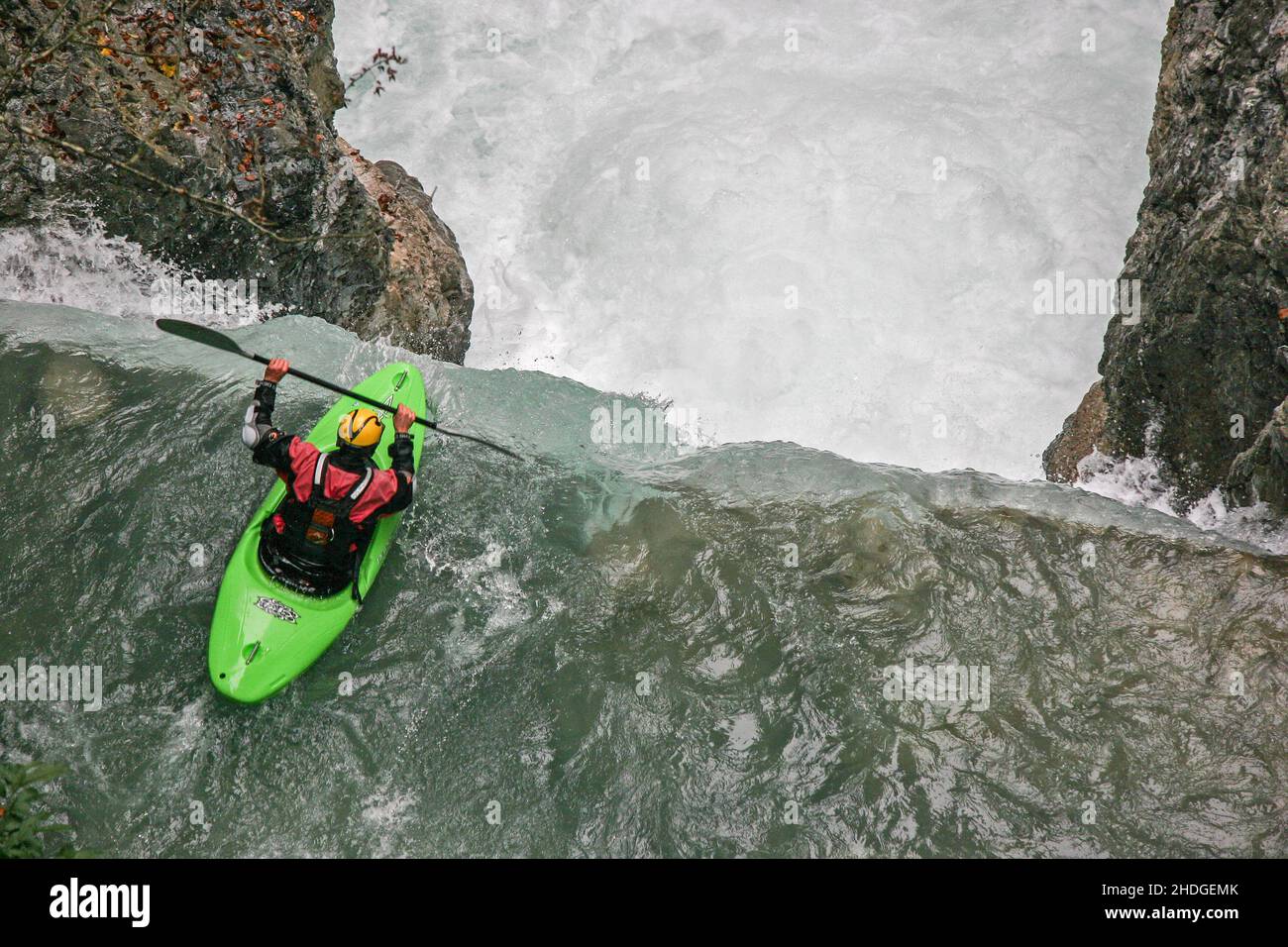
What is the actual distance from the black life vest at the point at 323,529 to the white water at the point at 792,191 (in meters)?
7.42

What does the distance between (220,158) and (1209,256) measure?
7814 mm

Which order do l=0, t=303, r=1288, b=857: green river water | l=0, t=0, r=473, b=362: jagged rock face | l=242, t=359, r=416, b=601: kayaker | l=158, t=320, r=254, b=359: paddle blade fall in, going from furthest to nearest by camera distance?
l=0, t=0, r=473, b=362: jagged rock face → l=158, t=320, r=254, b=359: paddle blade → l=242, t=359, r=416, b=601: kayaker → l=0, t=303, r=1288, b=857: green river water

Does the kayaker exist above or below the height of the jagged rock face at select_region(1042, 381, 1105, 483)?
below

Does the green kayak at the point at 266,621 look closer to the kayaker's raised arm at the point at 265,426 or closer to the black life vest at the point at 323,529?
the black life vest at the point at 323,529

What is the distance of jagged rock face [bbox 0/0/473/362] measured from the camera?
7.15 meters

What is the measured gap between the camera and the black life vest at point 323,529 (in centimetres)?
525

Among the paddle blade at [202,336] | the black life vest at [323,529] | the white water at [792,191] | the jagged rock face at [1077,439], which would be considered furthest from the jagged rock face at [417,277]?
the jagged rock face at [1077,439]

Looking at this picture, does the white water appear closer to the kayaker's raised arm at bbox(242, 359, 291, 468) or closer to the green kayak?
the green kayak

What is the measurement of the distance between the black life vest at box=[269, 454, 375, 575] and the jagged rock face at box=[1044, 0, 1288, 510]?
607cm

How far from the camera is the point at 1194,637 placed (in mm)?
6027

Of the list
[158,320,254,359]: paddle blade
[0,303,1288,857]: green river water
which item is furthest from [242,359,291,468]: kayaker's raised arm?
[0,303,1288,857]: green river water

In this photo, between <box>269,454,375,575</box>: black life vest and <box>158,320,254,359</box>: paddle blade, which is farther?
<box>158,320,254,359</box>: paddle blade

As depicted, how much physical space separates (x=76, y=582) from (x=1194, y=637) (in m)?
7.05
